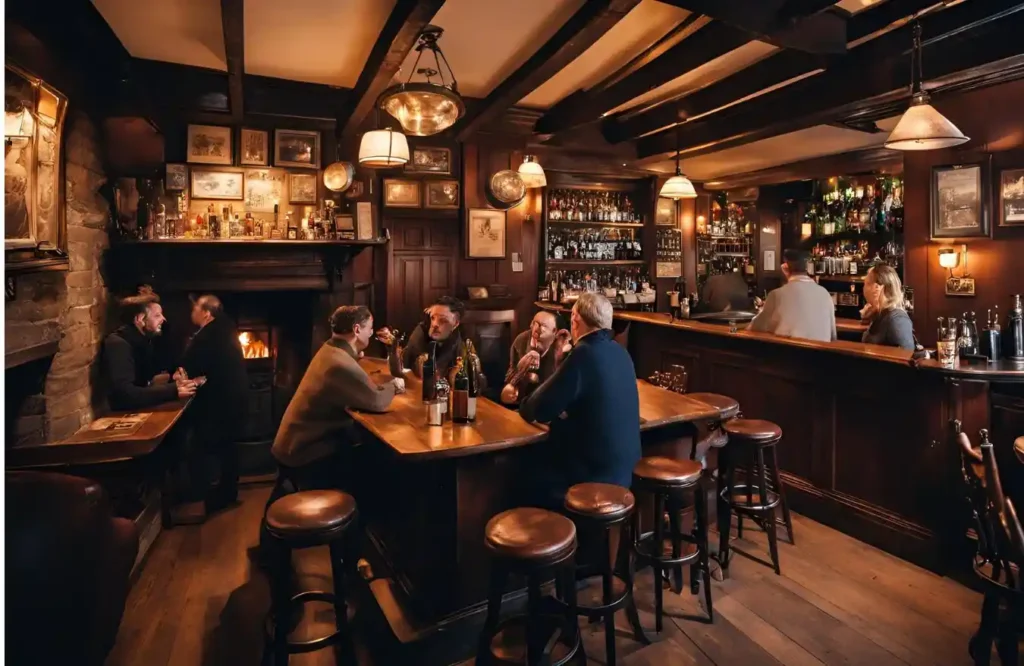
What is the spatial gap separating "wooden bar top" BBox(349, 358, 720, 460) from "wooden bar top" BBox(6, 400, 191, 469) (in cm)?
98

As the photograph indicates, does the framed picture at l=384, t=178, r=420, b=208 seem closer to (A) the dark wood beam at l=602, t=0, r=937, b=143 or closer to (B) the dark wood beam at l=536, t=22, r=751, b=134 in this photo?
(B) the dark wood beam at l=536, t=22, r=751, b=134

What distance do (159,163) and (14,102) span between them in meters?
2.10

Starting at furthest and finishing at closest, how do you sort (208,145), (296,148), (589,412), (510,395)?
(296,148), (208,145), (510,395), (589,412)

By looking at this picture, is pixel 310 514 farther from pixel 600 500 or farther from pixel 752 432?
pixel 752 432

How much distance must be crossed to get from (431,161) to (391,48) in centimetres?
240

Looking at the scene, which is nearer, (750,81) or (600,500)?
(600,500)

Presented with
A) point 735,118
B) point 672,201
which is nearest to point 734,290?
point 672,201

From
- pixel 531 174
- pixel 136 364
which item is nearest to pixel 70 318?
pixel 136 364

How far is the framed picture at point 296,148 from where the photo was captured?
5.45 metres

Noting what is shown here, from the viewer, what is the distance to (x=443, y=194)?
6.24 meters

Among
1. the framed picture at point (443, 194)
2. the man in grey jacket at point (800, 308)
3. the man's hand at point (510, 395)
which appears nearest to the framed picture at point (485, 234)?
the framed picture at point (443, 194)

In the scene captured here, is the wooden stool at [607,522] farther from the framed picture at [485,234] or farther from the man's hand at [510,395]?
the framed picture at [485,234]

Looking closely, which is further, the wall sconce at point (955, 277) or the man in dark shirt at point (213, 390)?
the wall sconce at point (955, 277)

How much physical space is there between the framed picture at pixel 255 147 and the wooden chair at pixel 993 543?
508 cm
